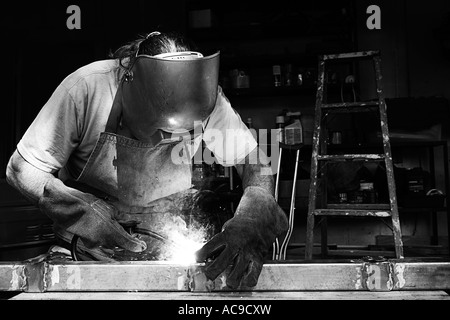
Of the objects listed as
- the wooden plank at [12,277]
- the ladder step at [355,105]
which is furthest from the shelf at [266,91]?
the wooden plank at [12,277]

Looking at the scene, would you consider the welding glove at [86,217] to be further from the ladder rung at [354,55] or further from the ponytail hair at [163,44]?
the ladder rung at [354,55]

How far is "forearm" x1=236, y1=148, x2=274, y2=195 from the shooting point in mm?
1794

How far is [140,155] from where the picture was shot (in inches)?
74.3

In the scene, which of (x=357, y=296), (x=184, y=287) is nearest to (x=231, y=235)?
(x=184, y=287)

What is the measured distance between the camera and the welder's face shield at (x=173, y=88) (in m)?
1.40

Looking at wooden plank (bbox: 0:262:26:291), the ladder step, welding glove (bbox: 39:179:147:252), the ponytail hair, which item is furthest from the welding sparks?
the ladder step

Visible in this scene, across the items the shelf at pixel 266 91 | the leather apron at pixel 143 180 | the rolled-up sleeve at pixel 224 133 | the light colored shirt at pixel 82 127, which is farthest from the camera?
the shelf at pixel 266 91

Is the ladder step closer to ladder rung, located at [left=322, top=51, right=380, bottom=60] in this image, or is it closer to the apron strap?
ladder rung, located at [left=322, top=51, right=380, bottom=60]

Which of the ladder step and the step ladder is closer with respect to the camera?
the step ladder

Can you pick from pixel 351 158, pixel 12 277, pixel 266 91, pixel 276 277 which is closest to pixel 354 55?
pixel 351 158

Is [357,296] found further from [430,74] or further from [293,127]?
[430,74]

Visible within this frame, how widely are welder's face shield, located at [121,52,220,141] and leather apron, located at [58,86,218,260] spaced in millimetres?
219

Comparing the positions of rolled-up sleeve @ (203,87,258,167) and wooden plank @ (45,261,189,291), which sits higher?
rolled-up sleeve @ (203,87,258,167)

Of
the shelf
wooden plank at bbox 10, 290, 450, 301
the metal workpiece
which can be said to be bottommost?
wooden plank at bbox 10, 290, 450, 301
